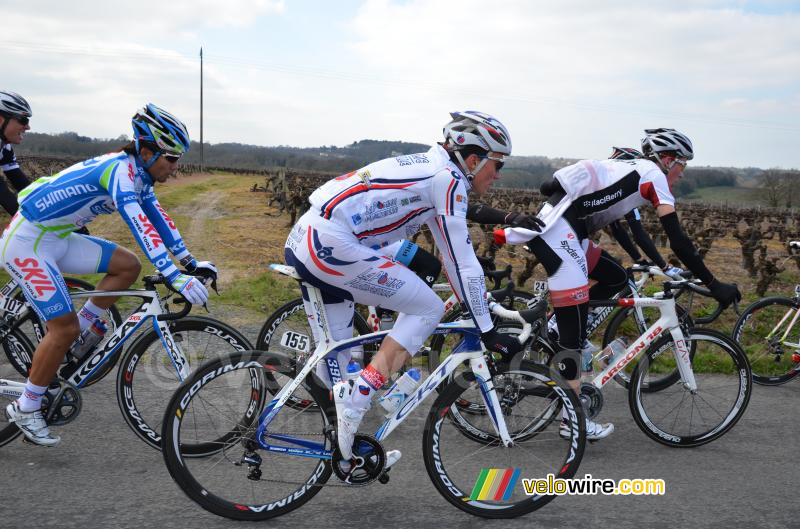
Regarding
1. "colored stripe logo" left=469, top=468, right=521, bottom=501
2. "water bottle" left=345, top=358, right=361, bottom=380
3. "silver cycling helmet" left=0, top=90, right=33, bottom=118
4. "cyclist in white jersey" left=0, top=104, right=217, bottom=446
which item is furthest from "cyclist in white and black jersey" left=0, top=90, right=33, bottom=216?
"colored stripe logo" left=469, top=468, right=521, bottom=501

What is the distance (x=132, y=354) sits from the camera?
A: 171 inches

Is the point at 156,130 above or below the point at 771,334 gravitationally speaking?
above

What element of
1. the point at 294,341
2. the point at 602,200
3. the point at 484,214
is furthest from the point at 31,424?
the point at 602,200

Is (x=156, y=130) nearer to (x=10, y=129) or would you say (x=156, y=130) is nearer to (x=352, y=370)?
(x=352, y=370)

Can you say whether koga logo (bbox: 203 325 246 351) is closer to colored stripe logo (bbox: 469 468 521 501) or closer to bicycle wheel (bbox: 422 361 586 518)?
bicycle wheel (bbox: 422 361 586 518)

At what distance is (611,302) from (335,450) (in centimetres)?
280

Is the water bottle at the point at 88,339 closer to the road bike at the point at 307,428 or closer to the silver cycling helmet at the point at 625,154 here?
the road bike at the point at 307,428

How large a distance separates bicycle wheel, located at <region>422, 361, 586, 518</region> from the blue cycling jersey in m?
1.96

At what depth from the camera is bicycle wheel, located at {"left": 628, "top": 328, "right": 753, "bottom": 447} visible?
16.2 feet

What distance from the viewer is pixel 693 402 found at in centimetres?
528

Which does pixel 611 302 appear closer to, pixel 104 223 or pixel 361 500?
pixel 361 500

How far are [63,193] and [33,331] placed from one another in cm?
138

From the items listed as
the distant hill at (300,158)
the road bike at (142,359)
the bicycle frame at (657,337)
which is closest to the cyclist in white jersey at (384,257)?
the road bike at (142,359)

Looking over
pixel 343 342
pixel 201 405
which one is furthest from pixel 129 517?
pixel 343 342
